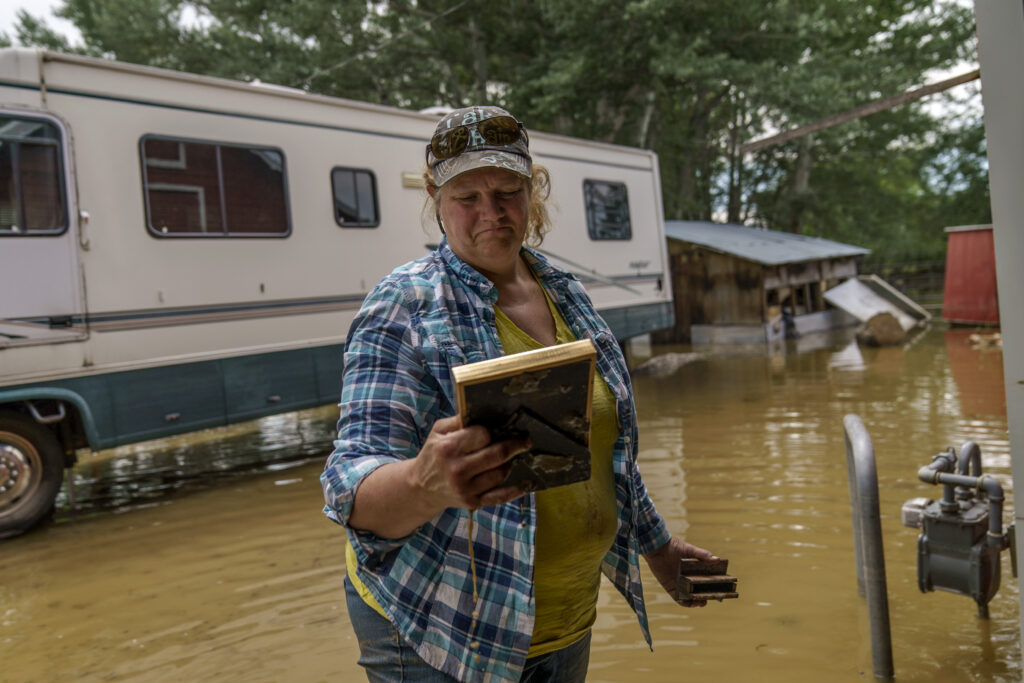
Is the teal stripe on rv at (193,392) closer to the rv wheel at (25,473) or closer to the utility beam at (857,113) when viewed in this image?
the rv wheel at (25,473)

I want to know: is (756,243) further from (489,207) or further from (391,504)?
(391,504)

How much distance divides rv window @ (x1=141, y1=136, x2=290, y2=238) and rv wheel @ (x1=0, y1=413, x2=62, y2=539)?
1.76m

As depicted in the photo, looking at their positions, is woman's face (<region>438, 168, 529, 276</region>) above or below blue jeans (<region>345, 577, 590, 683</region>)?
above

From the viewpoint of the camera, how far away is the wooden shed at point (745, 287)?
57.5 feet

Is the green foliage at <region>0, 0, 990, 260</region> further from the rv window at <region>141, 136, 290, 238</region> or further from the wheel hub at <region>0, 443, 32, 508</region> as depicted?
the wheel hub at <region>0, 443, 32, 508</region>

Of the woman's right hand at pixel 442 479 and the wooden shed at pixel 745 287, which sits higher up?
the wooden shed at pixel 745 287

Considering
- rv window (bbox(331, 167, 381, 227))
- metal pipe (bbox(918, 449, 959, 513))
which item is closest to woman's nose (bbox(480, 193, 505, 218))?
metal pipe (bbox(918, 449, 959, 513))

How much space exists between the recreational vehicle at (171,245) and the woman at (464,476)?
5.01 metres

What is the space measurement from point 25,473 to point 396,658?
18.1 ft

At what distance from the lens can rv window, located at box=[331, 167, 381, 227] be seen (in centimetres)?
817

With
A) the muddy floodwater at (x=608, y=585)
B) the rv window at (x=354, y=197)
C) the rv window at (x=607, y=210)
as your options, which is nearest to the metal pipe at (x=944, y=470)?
the muddy floodwater at (x=608, y=585)

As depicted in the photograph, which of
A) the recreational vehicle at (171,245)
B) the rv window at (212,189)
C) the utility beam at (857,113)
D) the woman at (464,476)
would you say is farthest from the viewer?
the rv window at (212,189)

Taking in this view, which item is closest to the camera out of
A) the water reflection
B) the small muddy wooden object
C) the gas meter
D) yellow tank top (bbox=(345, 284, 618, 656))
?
yellow tank top (bbox=(345, 284, 618, 656))

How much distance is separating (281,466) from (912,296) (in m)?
23.1
